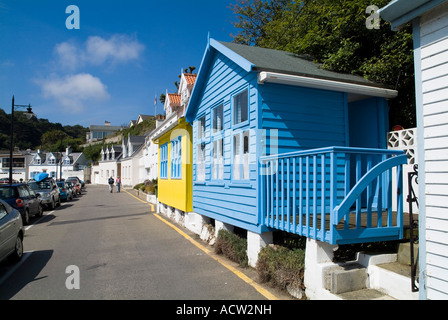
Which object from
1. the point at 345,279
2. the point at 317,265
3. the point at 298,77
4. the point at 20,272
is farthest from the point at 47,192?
the point at 345,279

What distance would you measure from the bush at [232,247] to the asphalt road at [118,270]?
33 cm

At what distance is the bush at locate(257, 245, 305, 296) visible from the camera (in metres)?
4.77

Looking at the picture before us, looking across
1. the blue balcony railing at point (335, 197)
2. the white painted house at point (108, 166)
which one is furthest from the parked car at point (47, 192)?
the white painted house at point (108, 166)

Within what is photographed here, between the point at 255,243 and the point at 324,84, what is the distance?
327cm

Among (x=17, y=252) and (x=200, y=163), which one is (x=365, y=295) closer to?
(x=200, y=163)

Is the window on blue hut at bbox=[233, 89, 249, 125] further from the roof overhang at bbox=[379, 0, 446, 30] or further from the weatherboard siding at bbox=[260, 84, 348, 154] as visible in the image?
the roof overhang at bbox=[379, 0, 446, 30]

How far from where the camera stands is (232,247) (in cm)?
700

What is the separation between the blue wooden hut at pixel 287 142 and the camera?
15.8 ft

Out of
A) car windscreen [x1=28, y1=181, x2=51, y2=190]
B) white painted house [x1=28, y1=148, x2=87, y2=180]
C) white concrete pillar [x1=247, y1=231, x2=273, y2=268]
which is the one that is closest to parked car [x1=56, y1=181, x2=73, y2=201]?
car windscreen [x1=28, y1=181, x2=51, y2=190]

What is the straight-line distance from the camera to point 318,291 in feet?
14.2

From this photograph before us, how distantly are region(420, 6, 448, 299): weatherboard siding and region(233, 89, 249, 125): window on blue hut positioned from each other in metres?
3.73

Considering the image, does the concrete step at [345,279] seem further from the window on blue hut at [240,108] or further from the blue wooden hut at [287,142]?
the window on blue hut at [240,108]
